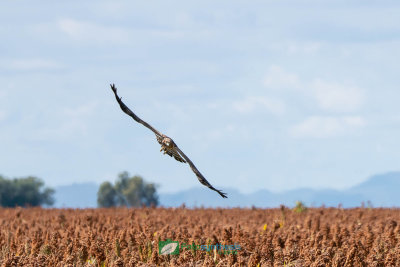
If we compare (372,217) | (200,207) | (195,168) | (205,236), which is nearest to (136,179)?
(200,207)

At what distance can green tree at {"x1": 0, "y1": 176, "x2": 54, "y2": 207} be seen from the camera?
2638 inches

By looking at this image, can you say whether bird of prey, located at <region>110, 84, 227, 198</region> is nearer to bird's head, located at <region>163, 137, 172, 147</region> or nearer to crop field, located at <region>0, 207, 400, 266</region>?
bird's head, located at <region>163, 137, 172, 147</region>

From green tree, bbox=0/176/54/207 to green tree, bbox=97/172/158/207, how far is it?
688 cm

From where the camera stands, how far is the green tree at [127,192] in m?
65.0

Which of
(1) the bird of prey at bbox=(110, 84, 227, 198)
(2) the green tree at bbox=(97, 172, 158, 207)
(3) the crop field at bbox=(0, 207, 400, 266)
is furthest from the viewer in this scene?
(2) the green tree at bbox=(97, 172, 158, 207)

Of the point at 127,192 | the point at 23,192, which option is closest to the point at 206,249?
the point at 127,192

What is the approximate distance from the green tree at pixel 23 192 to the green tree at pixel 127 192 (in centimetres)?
688

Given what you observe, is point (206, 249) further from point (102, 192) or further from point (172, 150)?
point (102, 192)

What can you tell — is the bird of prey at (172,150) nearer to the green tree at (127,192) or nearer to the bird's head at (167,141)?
the bird's head at (167,141)

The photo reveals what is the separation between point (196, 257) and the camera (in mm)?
9609

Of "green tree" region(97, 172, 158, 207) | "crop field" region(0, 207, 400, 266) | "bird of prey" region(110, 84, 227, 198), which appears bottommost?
"crop field" region(0, 207, 400, 266)

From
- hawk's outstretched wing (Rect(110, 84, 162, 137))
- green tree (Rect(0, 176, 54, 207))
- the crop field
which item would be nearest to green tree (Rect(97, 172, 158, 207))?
green tree (Rect(0, 176, 54, 207))

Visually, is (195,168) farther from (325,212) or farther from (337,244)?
(325,212)

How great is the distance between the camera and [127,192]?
6494 cm
